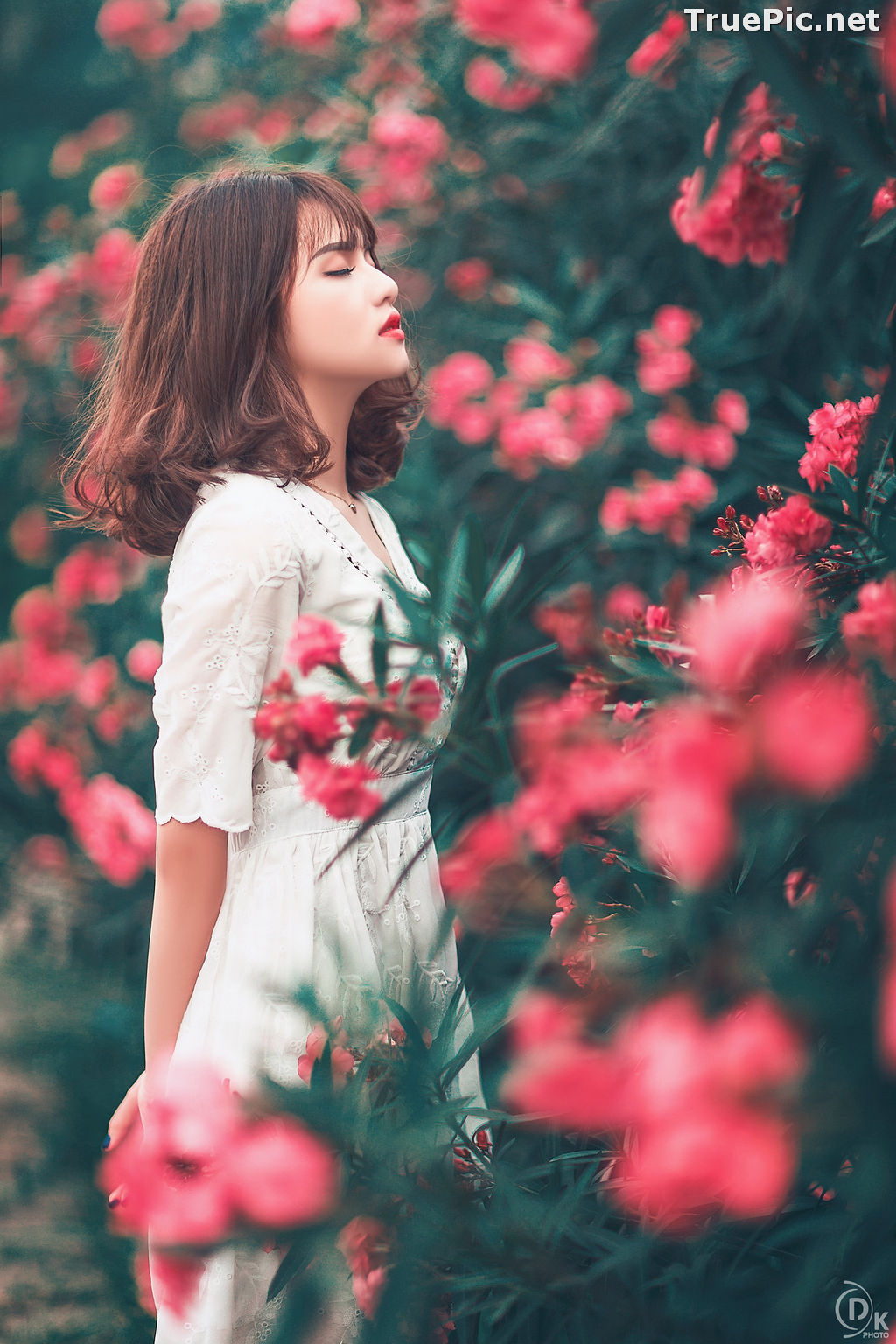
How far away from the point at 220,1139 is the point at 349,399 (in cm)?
81

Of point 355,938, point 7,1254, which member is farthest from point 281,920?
point 7,1254

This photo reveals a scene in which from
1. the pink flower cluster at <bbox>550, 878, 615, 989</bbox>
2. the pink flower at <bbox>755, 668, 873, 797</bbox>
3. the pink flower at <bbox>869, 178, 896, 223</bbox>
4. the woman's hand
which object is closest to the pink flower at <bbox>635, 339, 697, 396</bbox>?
the pink flower at <bbox>869, 178, 896, 223</bbox>

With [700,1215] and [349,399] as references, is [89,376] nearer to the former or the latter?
[349,399]

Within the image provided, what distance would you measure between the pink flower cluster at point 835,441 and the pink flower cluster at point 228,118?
5.98ft

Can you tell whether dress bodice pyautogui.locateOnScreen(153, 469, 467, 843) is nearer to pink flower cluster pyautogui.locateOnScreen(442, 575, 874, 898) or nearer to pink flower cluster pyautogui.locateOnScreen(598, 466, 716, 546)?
pink flower cluster pyautogui.locateOnScreen(442, 575, 874, 898)

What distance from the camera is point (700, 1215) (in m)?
0.64

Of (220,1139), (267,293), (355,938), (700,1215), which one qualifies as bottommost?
(355,938)

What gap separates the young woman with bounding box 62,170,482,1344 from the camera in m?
0.95

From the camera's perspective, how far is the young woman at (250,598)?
95 cm

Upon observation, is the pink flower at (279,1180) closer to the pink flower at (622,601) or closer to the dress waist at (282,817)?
the dress waist at (282,817)

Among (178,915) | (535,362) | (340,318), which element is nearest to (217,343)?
(340,318)

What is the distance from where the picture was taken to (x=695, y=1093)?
367mm

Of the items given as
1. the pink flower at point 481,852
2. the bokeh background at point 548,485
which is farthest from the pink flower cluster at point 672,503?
the pink flower at point 481,852

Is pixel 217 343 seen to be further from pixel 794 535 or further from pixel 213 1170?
pixel 213 1170
